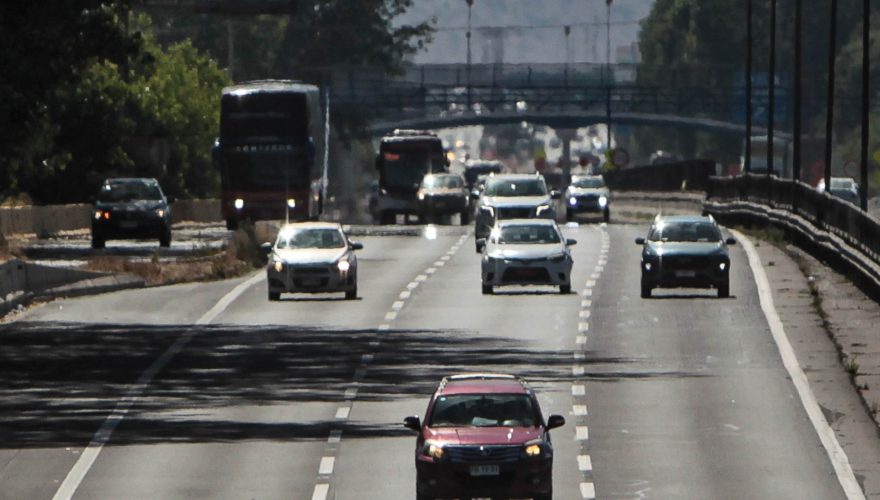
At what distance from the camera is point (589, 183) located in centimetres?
8819

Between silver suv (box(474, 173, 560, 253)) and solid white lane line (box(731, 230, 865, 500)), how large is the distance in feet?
38.7

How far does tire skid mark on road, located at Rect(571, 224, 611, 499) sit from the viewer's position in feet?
83.4

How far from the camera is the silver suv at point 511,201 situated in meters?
63.7

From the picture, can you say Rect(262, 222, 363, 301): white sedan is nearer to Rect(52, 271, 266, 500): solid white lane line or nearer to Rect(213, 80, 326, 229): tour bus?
Rect(52, 271, 266, 500): solid white lane line

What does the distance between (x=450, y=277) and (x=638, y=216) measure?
2108 inches

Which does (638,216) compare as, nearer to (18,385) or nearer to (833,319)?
(833,319)

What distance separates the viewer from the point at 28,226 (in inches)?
3019

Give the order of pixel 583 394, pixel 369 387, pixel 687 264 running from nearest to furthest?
pixel 583 394, pixel 369 387, pixel 687 264

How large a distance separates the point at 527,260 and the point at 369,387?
551 inches

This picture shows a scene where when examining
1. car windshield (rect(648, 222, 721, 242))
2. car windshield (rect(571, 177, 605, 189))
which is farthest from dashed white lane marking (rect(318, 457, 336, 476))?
car windshield (rect(571, 177, 605, 189))

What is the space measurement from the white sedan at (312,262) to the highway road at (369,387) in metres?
0.47

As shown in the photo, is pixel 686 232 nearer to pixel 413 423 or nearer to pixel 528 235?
pixel 528 235

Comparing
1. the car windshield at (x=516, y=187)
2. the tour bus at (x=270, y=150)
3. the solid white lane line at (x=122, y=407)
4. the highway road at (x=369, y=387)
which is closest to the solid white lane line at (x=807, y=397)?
the highway road at (x=369, y=387)

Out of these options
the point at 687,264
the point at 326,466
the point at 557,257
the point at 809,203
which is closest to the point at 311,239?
the point at 557,257
